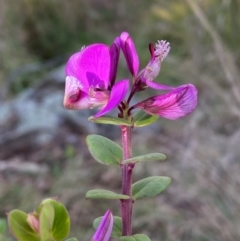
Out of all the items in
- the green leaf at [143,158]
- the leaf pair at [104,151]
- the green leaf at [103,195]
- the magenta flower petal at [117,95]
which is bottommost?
the green leaf at [103,195]

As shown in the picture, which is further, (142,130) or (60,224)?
(142,130)

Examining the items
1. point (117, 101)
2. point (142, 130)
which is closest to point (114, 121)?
point (117, 101)

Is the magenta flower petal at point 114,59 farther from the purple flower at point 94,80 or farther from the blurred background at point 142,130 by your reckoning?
the blurred background at point 142,130

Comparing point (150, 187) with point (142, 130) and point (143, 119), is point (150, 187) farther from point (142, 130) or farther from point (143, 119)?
point (142, 130)

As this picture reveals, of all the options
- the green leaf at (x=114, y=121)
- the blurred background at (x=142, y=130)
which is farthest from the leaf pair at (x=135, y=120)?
the blurred background at (x=142, y=130)

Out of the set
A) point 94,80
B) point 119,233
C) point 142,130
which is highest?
point 142,130

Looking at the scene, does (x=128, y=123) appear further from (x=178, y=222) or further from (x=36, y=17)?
(x=36, y=17)
